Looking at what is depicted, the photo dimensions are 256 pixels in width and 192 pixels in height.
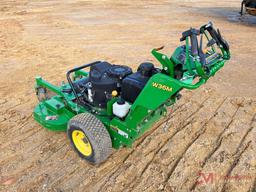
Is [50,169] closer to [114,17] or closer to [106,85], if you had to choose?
[106,85]

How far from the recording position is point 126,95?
3570 millimetres

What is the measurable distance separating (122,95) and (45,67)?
4.29 m

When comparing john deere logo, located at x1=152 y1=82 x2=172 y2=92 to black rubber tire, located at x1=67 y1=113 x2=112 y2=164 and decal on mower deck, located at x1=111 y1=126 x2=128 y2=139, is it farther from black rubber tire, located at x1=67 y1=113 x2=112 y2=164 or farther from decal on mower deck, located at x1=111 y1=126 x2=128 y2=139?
black rubber tire, located at x1=67 y1=113 x2=112 y2=164

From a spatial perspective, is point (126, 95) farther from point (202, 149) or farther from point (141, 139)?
point (202, 149)

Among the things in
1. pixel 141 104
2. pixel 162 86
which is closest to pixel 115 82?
pixel 141 104

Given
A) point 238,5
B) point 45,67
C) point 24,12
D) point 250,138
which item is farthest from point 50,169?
point 238,5

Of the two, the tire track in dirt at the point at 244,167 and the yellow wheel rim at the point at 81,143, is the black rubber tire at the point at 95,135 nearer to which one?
the yellow wheel rim at the point at 81,143

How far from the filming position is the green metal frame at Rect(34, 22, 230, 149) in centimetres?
301

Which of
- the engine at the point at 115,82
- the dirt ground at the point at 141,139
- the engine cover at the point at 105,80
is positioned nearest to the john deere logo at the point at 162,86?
the engine at the point at 115,82

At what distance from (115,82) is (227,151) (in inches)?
70.8

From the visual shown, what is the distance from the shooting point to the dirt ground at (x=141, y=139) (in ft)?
11.8

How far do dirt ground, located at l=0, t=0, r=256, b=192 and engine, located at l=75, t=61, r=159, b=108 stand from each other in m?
0.84

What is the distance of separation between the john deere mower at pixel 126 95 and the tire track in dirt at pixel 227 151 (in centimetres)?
93

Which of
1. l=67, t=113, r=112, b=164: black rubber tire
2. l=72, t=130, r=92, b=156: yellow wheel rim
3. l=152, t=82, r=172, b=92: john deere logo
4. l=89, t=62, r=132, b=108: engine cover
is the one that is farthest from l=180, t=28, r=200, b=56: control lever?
l=72, t=130, r=92, b=156: yellow wheel rim
